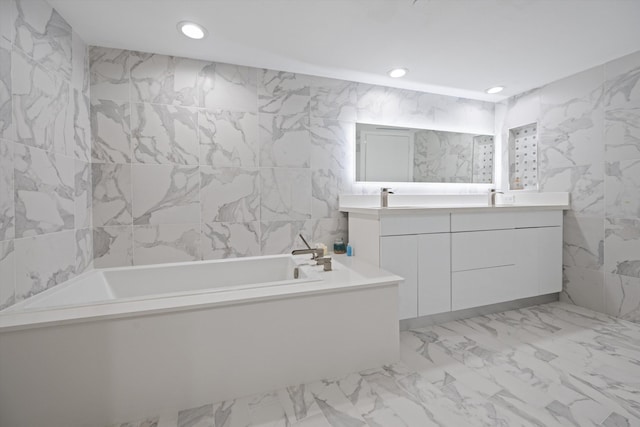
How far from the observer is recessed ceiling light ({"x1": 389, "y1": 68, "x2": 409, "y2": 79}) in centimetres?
237

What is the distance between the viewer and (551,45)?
2.03 metres

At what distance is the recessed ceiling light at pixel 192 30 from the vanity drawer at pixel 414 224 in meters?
1.71

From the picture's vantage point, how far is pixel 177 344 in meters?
1.32

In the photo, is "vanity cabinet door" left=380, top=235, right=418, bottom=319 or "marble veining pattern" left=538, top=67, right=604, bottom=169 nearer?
"vanity cabinet door" left=380, top=235, right=418, bottom=319

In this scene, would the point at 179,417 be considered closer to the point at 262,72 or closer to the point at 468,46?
the point at 262,72

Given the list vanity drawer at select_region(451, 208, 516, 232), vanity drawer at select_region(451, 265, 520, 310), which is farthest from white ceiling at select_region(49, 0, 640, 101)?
vanity drawer at select_region(451, 265, 520, 310)

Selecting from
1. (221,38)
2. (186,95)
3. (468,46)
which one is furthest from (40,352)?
(468,46)

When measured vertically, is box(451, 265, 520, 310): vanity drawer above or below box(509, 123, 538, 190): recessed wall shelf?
below

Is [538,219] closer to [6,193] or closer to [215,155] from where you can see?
[215,155]

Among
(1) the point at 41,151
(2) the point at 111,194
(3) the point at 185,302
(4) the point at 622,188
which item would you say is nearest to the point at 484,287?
(4) the point at 622,188

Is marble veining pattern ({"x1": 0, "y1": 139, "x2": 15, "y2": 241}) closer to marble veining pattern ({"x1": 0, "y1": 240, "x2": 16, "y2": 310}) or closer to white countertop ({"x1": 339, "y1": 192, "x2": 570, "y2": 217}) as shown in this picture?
marble veining pattern ({"x1": 0, "y1": 240, "x2": 16, "y2": 310})

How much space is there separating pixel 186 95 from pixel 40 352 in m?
1.77

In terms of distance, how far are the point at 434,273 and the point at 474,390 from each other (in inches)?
31.7

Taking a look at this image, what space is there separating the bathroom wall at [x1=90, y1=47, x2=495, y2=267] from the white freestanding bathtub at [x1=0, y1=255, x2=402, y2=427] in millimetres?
562
